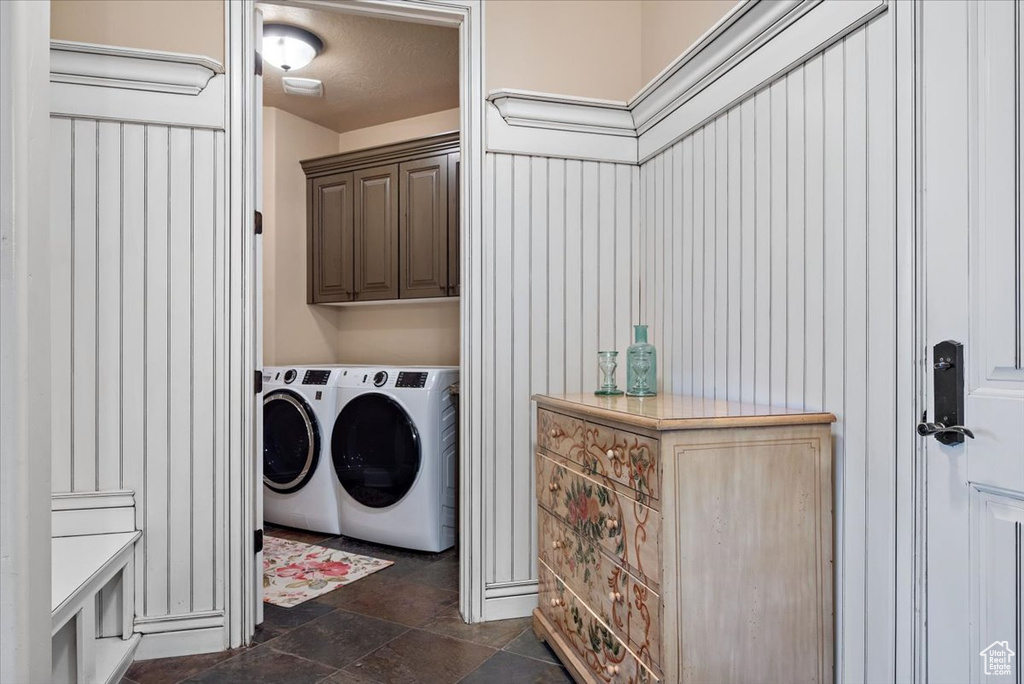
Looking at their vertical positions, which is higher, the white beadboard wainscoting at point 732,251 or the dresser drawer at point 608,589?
the white beadboard wainscoting at point 732,251

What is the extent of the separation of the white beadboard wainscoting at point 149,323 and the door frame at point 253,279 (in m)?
0.05

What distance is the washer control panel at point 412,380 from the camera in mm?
3100

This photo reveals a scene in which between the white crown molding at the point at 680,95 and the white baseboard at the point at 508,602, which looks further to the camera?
the white baseboard at the point at 508,602

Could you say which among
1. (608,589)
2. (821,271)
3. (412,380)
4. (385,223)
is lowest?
(608,589)

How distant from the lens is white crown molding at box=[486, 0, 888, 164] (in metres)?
1.57

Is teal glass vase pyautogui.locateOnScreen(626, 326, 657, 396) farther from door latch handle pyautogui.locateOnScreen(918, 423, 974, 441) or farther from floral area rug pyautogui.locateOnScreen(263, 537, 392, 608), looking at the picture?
floral area rug pyautogui.locateOnScreen(263, 537, 392, 608)

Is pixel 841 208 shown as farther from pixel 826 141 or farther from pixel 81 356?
pixel 81 356

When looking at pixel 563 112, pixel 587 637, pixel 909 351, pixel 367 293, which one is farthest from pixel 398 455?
→ pixel 909 351

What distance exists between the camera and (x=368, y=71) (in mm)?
3490

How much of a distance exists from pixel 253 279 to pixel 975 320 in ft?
6.84

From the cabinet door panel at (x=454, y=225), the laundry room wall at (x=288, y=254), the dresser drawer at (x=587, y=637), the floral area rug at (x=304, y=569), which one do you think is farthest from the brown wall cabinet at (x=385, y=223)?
the dresser drawer at (x=587, y=637)

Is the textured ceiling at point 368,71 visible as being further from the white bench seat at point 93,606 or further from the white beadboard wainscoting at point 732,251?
the white bench seat at point 93,606

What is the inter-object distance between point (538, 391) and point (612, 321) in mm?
415

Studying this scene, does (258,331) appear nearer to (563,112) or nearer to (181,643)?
(181,643)
